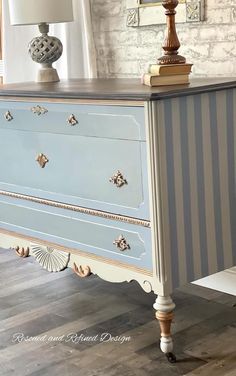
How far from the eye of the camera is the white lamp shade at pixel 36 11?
148 inches

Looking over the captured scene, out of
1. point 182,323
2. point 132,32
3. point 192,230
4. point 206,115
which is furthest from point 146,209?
point 132,32

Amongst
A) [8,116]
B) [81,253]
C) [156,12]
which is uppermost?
[156,12]

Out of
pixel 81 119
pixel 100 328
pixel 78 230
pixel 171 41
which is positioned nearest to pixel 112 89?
pixel 81 119

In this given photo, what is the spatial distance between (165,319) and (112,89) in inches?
38.6

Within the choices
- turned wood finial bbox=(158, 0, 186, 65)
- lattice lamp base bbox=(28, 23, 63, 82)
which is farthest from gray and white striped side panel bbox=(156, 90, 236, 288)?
lattice lamp base bbox=(28, 23, 63, 82)

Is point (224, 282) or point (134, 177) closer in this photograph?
point (134, 177)

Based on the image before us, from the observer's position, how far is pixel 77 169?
3.25m

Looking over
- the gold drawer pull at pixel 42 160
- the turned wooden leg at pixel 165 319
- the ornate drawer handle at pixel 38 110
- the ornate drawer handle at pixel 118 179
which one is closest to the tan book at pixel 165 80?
the ornate drawer handle at pixel 118 179

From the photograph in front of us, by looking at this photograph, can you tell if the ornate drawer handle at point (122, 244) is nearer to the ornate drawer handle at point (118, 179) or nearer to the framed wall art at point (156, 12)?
the ornate drawer handle at point (118, 179)

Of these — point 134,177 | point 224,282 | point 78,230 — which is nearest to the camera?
point 134,177

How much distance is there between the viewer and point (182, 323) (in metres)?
3.41

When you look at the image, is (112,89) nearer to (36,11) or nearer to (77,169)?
(77,169)

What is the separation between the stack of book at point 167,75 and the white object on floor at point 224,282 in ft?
3.58

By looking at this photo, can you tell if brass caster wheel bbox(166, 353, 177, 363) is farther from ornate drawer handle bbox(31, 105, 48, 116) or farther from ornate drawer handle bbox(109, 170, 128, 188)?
ornate drawer handle bbox(31, 105, 48, 116)
